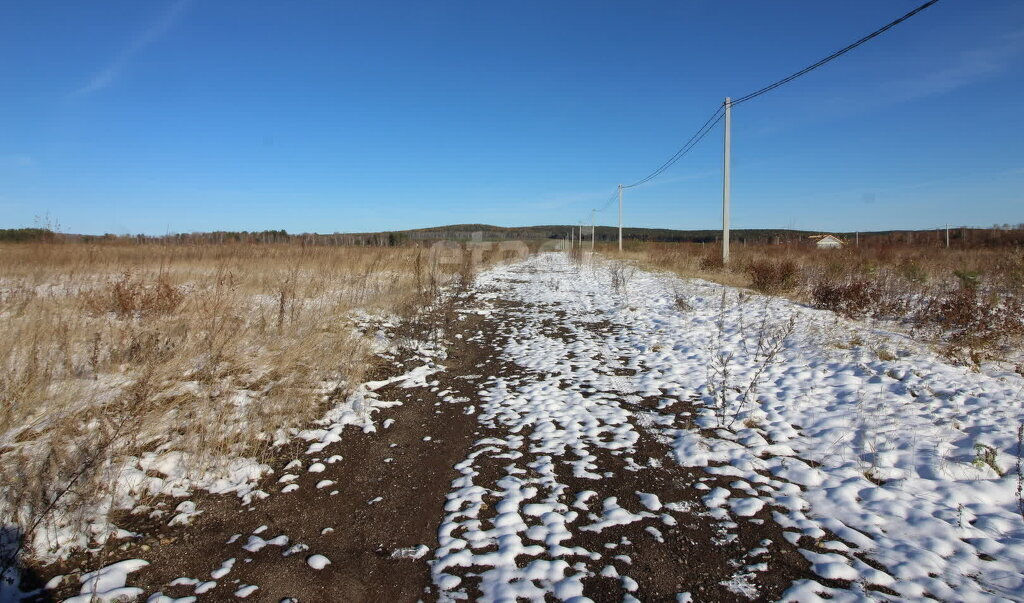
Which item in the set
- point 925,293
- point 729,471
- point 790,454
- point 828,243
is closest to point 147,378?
point 729,471

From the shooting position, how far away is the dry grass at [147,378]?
3.23 m

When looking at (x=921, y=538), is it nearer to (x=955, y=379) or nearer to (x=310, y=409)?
(x=955, y=379)

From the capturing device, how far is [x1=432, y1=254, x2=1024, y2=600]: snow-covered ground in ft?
8.46

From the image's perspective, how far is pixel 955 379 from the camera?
5227 mm

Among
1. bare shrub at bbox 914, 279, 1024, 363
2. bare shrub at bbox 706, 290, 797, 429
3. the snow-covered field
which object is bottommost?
the snow-covered field

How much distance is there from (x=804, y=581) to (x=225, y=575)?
9.85 feet

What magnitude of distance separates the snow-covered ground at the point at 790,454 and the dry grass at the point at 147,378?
6.70 ft

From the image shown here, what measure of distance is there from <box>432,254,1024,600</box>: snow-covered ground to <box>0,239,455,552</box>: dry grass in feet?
6.70

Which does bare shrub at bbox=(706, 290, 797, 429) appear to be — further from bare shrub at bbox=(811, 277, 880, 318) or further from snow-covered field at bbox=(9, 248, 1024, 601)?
bare shrub at bbox=(811, 277, 880, 318)

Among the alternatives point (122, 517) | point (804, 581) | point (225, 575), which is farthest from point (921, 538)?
point (122, 517)

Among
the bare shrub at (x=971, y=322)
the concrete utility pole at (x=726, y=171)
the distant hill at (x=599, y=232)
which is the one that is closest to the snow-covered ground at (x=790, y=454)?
the bare shrub at (x=971, y=322)

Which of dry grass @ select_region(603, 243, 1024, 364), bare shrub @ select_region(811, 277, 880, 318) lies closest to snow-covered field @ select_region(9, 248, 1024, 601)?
dry grass @ select_region(603, 243, 1024, 364)

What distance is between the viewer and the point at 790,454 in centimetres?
394

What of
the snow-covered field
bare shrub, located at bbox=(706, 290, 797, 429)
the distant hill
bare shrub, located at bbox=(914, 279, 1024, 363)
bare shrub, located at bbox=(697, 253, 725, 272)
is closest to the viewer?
the snow-covered field
